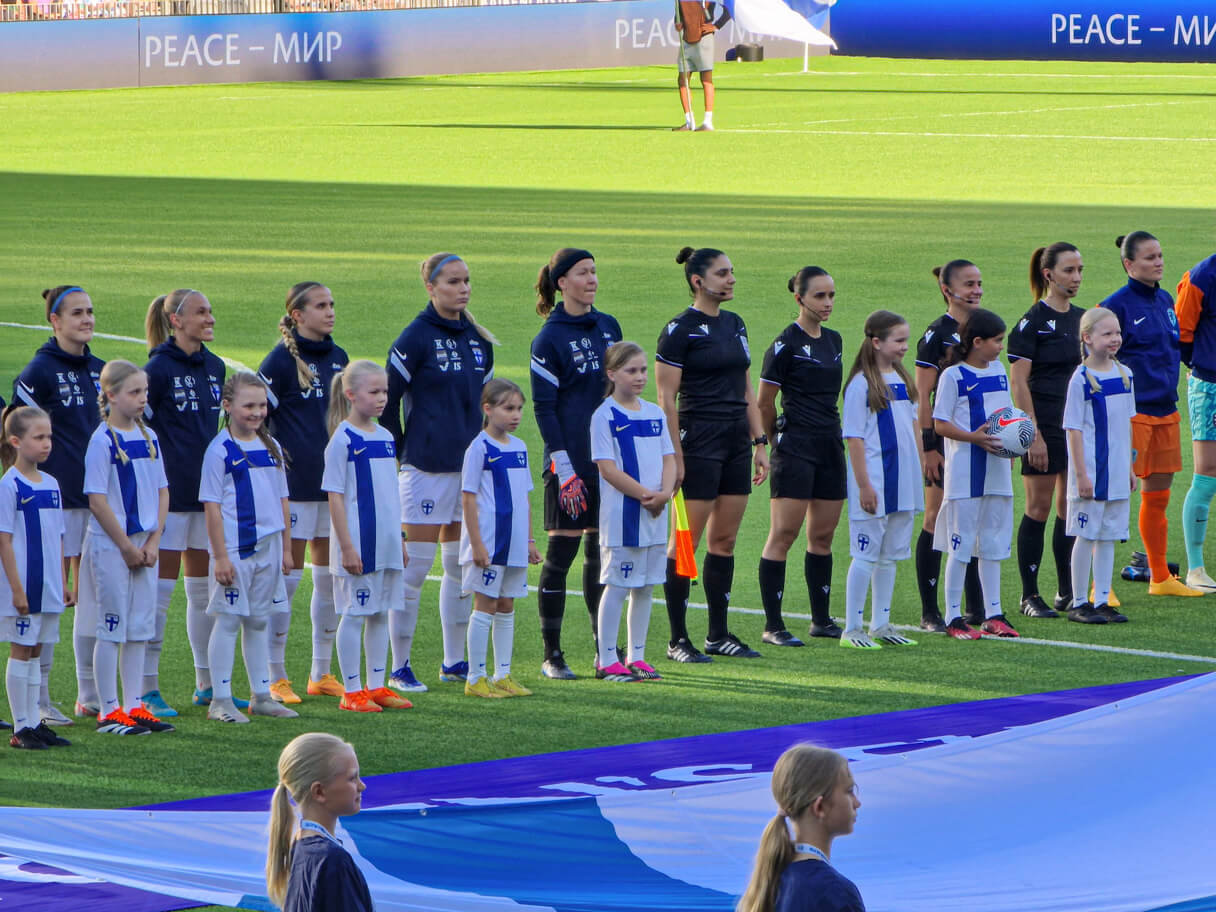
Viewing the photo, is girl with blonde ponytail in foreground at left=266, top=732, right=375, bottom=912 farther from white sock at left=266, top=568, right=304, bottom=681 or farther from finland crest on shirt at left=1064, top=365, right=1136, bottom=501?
finland crest on shirt at left=1064, top=365, right=1136, bottom=501

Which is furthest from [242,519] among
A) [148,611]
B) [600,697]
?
[600,697]

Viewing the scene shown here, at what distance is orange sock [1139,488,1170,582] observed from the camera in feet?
37.8

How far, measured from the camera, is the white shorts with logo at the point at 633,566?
31.1ft

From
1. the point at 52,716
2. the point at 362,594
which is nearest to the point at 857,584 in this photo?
the point at 362,594

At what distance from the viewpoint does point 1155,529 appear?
37.9ft

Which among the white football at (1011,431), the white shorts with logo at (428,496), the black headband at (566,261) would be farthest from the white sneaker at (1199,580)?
the white shorts with logo at (428,496)

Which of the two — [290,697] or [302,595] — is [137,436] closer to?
[290,697]

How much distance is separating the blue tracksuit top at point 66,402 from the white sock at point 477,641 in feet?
6.24

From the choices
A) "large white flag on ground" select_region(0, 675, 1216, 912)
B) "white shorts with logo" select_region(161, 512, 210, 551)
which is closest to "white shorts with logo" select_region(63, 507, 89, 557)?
"white shorts with logo" select_region(161, 512, 210, 551)

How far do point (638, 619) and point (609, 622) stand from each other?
143mm

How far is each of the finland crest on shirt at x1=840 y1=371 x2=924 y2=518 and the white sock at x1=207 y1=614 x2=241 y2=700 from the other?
3.28 metres

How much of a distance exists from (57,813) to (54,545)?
1.82 meters

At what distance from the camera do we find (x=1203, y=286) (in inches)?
460

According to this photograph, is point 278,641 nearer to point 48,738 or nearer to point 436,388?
point 48,738
